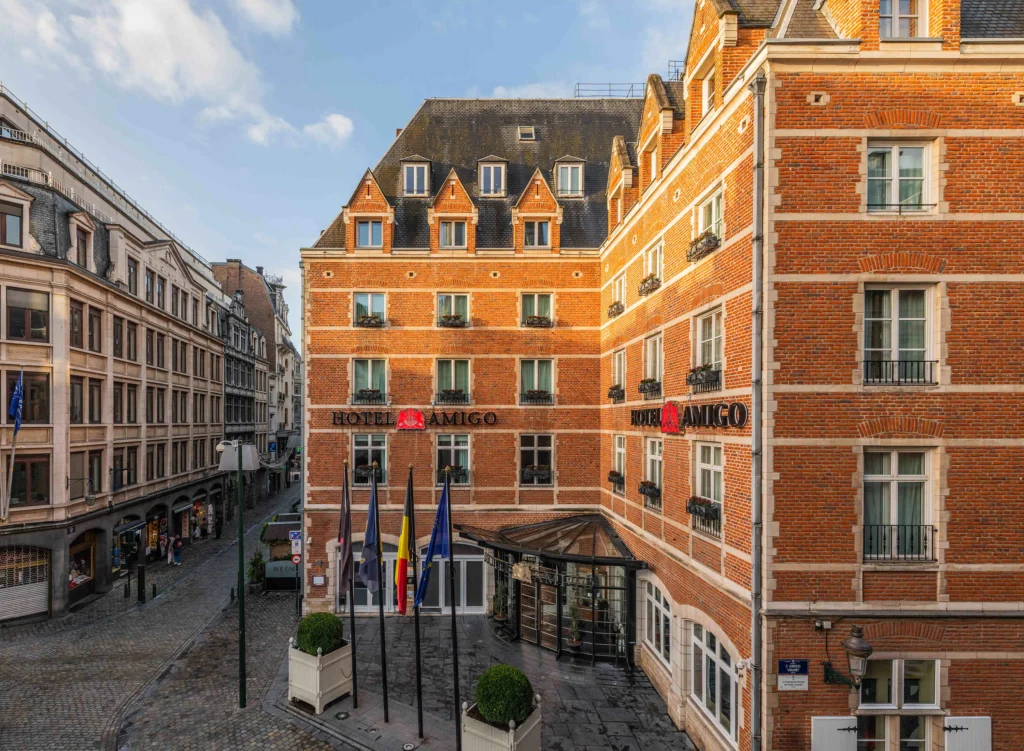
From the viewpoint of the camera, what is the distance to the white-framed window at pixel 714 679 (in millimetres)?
10273

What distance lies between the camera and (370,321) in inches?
773

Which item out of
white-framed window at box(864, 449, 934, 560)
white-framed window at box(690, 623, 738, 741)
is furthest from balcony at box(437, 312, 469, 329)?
white-framed window at box(864, 449, 934, 560)

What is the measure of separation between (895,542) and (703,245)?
6.43 m

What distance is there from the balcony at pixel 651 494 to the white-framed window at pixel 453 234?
36.1ft

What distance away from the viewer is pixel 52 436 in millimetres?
20547

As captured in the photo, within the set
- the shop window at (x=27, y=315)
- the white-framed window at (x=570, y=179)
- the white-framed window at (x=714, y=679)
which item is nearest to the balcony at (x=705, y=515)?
the white-framed window at (x=714, y=679)

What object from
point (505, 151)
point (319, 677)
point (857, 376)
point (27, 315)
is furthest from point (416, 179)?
point (857, 376)

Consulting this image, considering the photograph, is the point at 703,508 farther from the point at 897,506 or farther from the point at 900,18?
the point at 900,18

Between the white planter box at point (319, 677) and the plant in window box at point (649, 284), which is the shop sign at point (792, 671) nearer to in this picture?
the plant in window box at point (649, 284)

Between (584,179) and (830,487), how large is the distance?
52.4 ft

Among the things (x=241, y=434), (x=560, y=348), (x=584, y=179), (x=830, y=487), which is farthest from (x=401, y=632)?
(x=241, y=434)

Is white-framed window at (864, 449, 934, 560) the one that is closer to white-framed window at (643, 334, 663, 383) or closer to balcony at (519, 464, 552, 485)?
white-framed window at (643, 334, 663, 383)

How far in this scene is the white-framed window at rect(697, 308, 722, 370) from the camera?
436 inches

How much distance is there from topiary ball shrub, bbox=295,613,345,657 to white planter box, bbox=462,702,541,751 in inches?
169
